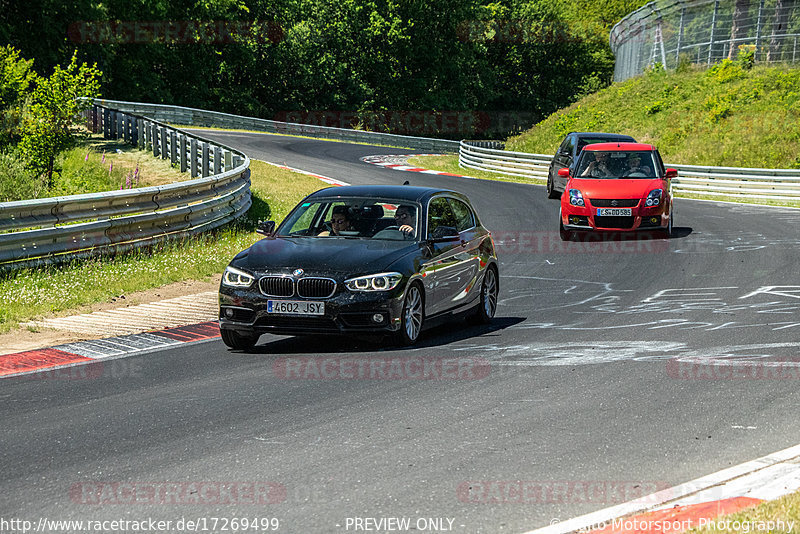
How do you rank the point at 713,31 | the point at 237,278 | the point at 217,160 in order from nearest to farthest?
the point at 237,278 → the point at 217,160 → the point at 713,31

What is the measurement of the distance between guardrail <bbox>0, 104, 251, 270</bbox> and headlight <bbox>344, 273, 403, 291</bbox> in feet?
17.6

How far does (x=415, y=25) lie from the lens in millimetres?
77500

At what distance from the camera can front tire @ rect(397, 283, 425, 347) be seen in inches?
388

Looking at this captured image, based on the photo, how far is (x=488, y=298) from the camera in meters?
12.1

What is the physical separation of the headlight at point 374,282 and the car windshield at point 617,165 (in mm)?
11626

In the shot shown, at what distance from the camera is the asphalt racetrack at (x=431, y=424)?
208 inches

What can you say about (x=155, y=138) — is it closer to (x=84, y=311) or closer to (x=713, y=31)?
(x=84, y=311)

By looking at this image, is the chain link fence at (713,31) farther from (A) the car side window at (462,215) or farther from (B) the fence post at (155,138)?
(A) the car side window at (462,215)

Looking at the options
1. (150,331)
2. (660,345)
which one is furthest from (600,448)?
(150,331)

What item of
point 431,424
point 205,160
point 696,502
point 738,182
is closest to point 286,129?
point 738,182

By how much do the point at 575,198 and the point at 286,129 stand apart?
41.6m

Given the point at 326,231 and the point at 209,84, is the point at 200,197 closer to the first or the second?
the point at 326,231

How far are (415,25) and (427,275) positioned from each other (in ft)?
228

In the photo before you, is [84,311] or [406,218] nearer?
[406,218]
